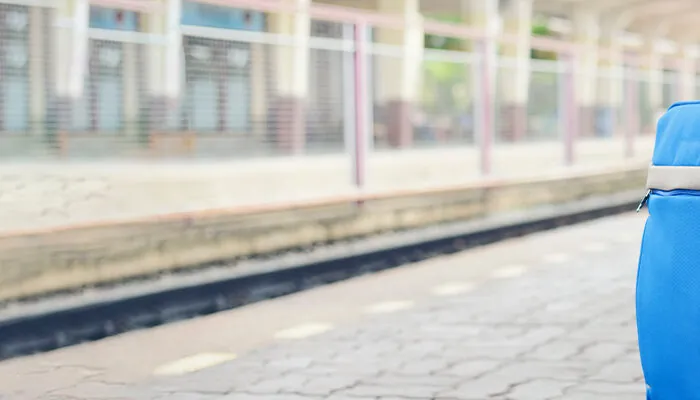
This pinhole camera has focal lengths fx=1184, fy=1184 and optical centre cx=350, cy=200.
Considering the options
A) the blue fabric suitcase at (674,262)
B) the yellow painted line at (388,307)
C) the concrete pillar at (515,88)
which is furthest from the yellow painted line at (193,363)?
the concrete pillar at (515,88)

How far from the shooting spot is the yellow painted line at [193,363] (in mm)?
4441

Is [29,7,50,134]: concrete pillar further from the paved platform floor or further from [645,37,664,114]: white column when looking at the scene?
[645,37,664,114]: white column

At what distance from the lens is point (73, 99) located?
5707 mm

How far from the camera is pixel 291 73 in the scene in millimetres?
6633

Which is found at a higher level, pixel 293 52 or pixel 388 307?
pixel 293 52

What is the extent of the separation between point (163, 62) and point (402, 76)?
2399 mm

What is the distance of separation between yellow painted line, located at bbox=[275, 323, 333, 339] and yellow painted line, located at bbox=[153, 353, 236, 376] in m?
0.47

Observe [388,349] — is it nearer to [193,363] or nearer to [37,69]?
[193,363]

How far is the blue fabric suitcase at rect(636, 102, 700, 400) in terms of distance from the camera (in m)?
2.79

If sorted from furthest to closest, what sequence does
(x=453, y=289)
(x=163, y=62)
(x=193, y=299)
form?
(x=453, y=289) → (x=163, y=62) → (x=193, y=299)

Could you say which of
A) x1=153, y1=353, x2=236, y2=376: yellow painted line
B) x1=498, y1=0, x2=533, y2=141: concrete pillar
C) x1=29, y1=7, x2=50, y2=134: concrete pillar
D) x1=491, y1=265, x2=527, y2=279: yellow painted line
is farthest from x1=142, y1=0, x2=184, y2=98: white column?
x1=498, y1=0, x2=533, y2=141: concrete pillar

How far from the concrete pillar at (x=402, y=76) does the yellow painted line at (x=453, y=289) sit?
1140mm

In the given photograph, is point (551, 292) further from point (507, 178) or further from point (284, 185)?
point (507, 178)

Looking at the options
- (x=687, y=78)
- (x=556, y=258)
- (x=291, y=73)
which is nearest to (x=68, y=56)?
(x=291, y=73)
